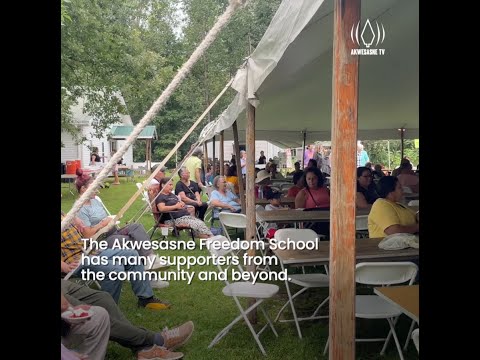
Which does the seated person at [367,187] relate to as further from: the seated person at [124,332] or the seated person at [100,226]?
the seated person at [124,332]

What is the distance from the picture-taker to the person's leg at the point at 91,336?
8.93 ft

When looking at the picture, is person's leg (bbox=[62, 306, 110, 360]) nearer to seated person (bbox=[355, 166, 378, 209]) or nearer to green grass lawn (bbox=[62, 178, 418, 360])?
green grass lawn (bbox=[62, 178, 418, 360])

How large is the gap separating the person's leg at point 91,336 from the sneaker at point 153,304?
1.44 meters

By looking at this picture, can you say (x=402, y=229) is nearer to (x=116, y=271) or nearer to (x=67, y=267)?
(x=116, y=271)

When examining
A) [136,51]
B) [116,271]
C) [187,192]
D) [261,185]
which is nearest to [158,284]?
[116,271]

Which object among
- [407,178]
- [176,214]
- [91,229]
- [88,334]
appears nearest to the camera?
[88,334]

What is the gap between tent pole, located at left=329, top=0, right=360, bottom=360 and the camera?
7.19ft

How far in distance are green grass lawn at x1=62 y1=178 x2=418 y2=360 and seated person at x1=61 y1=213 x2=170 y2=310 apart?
0.13 m

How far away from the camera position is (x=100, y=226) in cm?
417

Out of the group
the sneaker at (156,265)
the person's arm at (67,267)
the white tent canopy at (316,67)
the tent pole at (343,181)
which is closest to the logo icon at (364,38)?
the tent pole at (343,181)

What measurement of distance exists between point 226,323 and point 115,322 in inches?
46.9
